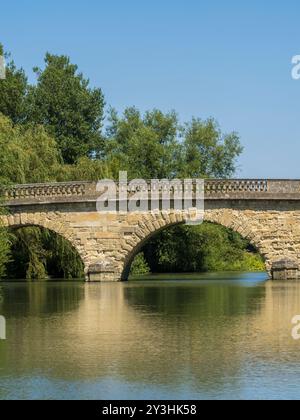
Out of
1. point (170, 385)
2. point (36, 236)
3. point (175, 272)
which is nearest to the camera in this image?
point (170, 385)

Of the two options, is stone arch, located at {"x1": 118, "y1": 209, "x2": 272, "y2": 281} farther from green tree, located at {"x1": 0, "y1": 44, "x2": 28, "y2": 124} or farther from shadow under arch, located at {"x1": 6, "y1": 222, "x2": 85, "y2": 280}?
green tree, located at {"x1": 0, "y1": 44, "x2": 28, "y2": 124}

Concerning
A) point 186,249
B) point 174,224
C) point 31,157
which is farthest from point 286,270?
point 186,249

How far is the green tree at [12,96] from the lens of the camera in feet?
155

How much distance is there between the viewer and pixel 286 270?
1131 inches

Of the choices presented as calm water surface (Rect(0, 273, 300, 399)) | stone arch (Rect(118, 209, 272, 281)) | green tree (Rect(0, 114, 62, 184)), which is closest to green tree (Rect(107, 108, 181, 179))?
green tree (Rect(0, 114, 62, 184))

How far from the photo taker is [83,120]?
50562 mm

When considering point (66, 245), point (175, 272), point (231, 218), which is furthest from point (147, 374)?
point (175, 272)

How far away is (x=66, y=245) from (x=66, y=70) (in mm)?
20500

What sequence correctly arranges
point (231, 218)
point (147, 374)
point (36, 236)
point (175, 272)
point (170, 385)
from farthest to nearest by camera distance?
point (175, 272) < point (36, 236) < point (231, 218) < point (147, 374) < point (170, 385)

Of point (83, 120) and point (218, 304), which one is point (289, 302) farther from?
point (83, 120)

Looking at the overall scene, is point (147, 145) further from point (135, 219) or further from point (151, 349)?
point (151, 349)

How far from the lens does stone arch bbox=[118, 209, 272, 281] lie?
29047mm

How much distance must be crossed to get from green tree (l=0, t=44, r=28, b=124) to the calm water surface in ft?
89.1

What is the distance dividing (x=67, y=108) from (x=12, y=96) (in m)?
3.53
